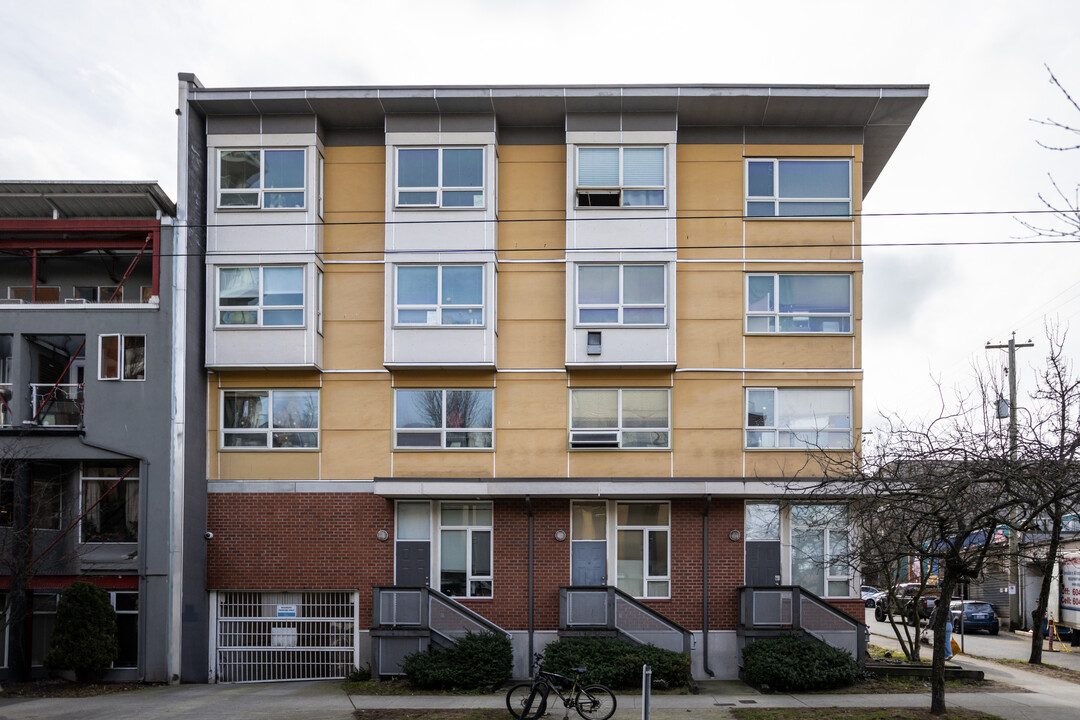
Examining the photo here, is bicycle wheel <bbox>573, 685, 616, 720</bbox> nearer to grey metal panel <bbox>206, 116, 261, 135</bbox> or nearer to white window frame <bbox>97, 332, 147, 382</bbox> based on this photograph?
white window frame <bbox>97, 332, 147, 382</bbox>

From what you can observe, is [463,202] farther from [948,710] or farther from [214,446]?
[948,710]

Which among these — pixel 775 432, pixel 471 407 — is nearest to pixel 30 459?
pixel 471 407

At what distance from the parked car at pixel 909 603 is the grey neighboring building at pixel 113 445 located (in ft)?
51.9

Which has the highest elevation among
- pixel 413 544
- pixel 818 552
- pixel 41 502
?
pixel 41 502

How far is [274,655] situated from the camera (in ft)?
64.0

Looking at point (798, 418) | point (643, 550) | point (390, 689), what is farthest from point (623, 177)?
point (390, 689)

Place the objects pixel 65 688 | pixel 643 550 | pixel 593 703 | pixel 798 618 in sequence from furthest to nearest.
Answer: pixel 643 550
pixel 798 618
pixel 65 688
pixel 593 703

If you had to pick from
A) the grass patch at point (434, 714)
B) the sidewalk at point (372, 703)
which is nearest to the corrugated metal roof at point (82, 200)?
the sidewalk at point (372, 703)

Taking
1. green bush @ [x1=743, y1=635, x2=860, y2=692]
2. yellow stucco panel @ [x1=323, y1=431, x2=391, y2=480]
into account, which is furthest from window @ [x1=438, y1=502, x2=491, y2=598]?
green bush @ [x1=743, y1=635, x2=860, y2=692]

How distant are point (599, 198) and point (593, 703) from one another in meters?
10.7

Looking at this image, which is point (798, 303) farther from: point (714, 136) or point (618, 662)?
point (618, 662)

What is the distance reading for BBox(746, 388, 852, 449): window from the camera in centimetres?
1970

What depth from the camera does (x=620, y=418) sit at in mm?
19891

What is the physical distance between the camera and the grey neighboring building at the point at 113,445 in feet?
61.0
